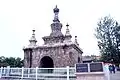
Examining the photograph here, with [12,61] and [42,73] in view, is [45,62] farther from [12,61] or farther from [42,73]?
[12,61]

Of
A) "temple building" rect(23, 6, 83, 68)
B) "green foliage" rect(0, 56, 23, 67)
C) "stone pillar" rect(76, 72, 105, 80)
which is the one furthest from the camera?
"green foliage" rect(0, 56, 23, 67)

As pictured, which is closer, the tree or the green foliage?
the tree

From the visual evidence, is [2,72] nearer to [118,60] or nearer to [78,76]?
[78,76]

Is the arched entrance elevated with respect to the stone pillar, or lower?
elevated

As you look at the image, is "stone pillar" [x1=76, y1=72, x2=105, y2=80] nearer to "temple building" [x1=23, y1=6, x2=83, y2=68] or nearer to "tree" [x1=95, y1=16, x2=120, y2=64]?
"temple building" [x1=23, y1=6, x2=83, y2=68]

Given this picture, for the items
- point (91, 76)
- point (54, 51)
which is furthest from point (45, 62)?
point (91, 76)

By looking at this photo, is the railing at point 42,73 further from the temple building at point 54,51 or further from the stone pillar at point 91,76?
the temple building at point 54,51

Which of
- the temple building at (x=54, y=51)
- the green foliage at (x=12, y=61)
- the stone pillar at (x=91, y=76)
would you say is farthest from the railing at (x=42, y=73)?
the green foliage at (x=12, y=61)

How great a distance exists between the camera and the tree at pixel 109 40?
966 inches

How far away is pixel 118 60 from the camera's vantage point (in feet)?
81.0

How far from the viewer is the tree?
80.5 ft

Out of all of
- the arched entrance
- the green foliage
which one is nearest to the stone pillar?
the arched entrance

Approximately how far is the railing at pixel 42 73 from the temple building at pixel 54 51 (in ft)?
19.7

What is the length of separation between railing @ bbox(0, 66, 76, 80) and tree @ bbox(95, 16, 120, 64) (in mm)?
13815
